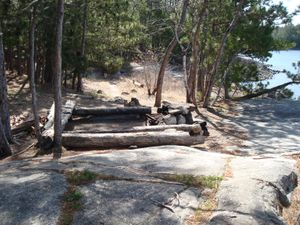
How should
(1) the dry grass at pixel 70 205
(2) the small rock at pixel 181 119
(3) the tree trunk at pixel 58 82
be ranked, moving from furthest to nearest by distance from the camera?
(2) the small rock at pixel 181 119 < (3) the tree trunk at pixel 58 82 < (1) the dry grass at pixel 70 205

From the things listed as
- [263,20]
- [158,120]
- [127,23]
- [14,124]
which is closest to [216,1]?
[263,20]

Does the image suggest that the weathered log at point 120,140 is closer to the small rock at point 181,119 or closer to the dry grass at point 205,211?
the small rock at point 181,119

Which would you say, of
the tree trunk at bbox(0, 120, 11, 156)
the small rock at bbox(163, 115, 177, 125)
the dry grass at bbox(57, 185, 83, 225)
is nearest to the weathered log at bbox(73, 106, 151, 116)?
the small rock at bbox(163, 115, 177, 125)

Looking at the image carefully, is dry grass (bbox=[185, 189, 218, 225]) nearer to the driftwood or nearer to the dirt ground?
the dirt ground

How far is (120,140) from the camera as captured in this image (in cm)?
884

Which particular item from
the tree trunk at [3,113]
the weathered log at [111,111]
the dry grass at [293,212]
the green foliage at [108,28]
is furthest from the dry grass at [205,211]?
the green foliage at [108,28]

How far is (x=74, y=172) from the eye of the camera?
18.6 ft

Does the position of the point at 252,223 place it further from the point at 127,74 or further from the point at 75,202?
the point at 127,74

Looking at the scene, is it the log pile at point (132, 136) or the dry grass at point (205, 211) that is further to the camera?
the log pile at point (132, 136)

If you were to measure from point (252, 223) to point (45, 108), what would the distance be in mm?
10099

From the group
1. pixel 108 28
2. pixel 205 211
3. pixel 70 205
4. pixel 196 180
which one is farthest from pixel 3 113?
pixel 108 28

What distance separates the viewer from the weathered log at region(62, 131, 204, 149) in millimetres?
8781

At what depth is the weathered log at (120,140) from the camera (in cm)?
878

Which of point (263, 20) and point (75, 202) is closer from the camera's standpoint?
point (75, 202)
